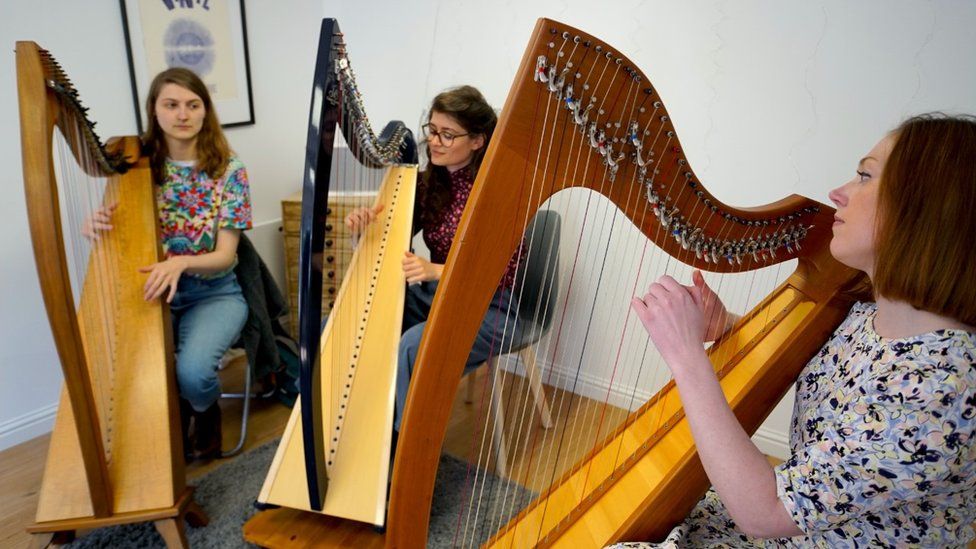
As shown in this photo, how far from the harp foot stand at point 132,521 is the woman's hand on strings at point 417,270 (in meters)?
0.81

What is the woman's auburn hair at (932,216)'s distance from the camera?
2.62 feet

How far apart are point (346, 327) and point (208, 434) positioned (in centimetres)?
74

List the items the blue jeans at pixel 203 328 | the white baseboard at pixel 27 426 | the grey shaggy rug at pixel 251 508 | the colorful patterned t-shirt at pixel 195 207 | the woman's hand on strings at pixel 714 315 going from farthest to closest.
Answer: the white baseboard at pixel 27 426 < the colorful patterned t-shirt at pixel 195 207 < the blue jeans at pixel 203 328 < the grey shaggy rug at pixel 251 508 < the woman's hand on strings at pixel 714 315

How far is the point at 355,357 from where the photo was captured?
177cm

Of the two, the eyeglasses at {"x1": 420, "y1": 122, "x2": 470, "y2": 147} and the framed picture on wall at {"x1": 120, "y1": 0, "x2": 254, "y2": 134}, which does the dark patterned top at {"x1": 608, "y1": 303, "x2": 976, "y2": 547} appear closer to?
the eyeglasses at {"x1": 420, "y1": 122, "x2": 470, "y2": 147}

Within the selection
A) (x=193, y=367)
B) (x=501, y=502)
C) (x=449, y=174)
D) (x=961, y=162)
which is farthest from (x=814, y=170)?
(x=193, y=367)

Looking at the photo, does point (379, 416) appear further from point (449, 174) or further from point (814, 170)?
point (814, 170)

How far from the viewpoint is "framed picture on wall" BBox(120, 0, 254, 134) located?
2.24 meters

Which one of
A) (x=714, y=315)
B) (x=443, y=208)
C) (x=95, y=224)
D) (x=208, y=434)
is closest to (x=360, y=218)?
(x=443, y=208)

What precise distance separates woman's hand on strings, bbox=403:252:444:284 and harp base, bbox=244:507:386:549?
0.68 m

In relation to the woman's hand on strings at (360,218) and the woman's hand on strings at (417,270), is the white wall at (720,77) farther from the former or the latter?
the woman's hand on strings at (417,270)

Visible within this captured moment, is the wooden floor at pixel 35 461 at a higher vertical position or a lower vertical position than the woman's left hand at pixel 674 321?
lower

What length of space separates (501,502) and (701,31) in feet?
5.45

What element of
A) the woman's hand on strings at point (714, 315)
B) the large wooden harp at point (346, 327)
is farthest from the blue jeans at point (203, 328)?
the woman's hand on strings at point (714, 315)
